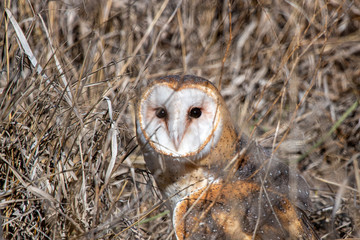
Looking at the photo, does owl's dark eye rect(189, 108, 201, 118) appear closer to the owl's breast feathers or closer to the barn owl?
the barn owl

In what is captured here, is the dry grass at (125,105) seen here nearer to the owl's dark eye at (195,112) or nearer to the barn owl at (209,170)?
the barn owl at (209,170)

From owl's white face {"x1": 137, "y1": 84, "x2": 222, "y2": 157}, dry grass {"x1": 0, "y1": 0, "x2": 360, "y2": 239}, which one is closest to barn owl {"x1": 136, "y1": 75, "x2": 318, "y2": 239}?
owl's white face {"x1": 137, "y1": 84, "x2": 222, "y2": 157}

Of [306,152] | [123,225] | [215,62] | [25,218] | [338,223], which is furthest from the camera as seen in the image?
[215,62]

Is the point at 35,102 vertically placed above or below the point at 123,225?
above

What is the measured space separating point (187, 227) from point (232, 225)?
0.57ft

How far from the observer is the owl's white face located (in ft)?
5.69

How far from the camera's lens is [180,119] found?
1746 mm

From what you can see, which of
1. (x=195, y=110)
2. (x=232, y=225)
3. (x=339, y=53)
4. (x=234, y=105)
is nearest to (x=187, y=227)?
(x=232, y=225)

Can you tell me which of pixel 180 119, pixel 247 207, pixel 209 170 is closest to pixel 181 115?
pixel 180 119

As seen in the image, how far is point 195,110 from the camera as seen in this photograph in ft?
5.74

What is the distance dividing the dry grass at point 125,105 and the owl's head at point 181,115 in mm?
92

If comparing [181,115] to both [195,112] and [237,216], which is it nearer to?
[195,112]

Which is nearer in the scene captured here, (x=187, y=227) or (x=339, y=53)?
(x=187, y=227)

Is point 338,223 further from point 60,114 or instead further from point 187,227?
point 60,114
